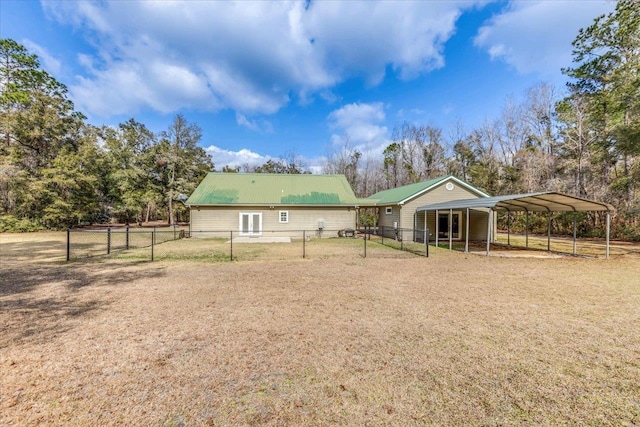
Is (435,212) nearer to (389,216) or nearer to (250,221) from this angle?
(389,216)

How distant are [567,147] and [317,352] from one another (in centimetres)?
2932

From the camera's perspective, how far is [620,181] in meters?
17.2

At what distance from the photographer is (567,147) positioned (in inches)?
898

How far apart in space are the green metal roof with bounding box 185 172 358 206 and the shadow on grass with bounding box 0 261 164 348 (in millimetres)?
9777

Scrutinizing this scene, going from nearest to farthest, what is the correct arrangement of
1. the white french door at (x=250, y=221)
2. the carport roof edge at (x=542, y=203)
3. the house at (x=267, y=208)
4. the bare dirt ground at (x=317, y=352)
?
the bare dirt ground at (x=317, y=352) < the carport roof edge at (x=542, y=203) < the house at (x=267, y=208) < the white french door at (x=250, y=221)

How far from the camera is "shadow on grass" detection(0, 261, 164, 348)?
4.42 m

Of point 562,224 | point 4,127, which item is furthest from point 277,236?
point 4,127

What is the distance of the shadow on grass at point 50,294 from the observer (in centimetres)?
442

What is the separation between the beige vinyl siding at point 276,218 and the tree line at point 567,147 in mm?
15792

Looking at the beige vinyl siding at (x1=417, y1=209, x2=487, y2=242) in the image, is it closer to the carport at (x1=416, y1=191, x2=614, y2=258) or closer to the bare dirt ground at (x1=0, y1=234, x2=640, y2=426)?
the carport at (x1=416, y1=191, x2=614, y2=258)

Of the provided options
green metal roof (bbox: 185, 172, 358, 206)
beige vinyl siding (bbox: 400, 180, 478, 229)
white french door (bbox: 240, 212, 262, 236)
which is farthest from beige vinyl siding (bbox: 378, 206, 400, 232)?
white french door (bbox: 240, 212, 262, 236)

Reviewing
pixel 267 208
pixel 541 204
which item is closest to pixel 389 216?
pixel 541 204

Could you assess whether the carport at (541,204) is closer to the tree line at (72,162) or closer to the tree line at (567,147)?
the tree line at (567,147)

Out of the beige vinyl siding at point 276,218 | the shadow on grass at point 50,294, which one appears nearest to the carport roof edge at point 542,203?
the beige vinyl siding at point 276,218
